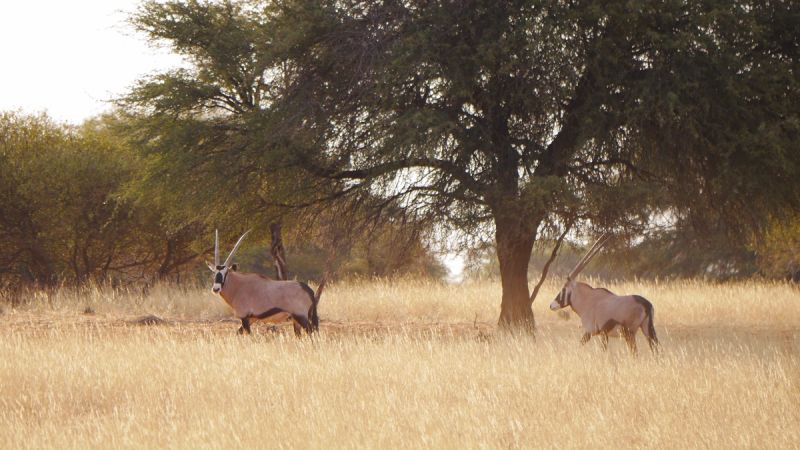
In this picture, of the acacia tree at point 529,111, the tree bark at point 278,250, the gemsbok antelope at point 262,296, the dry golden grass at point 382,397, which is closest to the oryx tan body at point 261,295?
the gemsbok antelope at point 262,296

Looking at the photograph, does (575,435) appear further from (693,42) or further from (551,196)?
(693,42)

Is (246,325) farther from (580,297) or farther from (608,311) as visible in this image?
(608,311)

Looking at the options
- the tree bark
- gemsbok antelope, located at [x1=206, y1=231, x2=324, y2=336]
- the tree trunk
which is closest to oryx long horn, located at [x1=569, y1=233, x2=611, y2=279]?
the tree trunk

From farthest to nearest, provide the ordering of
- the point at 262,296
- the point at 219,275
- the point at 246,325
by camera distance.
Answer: the point at 246,325 < the point at 262,296 < the point at 219,275

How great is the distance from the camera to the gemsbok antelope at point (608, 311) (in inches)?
471

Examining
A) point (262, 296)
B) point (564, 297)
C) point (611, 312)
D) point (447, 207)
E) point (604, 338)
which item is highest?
point (447, 207)

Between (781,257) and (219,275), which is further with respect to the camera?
(781,257)

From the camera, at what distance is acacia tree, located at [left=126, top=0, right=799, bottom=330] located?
47.3 ft

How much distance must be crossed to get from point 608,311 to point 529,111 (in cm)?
427

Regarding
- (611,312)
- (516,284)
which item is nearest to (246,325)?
(611,312)

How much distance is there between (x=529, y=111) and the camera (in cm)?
1529

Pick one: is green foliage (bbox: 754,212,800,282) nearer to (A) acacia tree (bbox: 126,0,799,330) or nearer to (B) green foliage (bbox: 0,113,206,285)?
(A) acacia tree (bbox: 126,0,799,330)

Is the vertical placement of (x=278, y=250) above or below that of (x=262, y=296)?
above

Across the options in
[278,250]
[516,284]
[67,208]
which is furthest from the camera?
[67,208]
